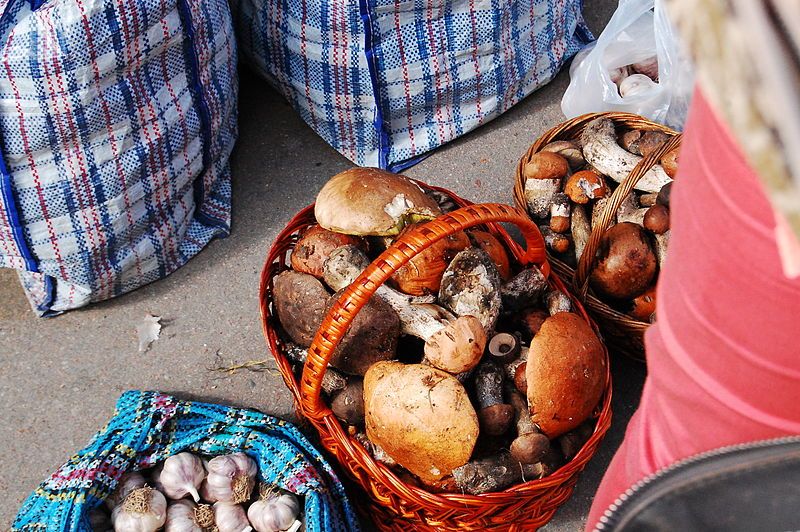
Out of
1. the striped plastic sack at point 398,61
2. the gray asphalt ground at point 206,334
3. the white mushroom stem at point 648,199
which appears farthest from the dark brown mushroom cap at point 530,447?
the striped plastic sack at point 398,61

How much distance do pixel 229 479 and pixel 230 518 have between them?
0.31 feet

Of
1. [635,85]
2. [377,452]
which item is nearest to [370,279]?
[377,452]

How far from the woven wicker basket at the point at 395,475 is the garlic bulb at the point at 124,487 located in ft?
1.57

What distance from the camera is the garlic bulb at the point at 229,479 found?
6.33 feet

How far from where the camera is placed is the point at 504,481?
1.73 metres

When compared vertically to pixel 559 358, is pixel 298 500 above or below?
below

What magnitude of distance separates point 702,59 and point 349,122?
7.40ft

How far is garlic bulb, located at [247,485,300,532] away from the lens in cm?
186

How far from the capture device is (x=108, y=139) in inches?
86.0

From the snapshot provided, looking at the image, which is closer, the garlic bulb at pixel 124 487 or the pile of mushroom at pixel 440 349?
the pile of mushroom at pixel 440 349

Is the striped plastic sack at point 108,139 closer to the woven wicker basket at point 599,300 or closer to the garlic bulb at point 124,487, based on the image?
the garlic bulb at point 124,487

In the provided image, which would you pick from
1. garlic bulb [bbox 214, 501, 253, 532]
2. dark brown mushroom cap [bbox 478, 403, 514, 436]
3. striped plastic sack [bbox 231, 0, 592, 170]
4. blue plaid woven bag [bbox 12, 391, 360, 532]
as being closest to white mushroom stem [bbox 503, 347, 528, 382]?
dark brown mushroom cap [bbox 478, 403, 514, 436]

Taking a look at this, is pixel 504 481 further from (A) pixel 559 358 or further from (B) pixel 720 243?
(B) pixel 720 243

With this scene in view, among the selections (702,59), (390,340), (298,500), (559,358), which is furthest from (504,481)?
(702,59)
